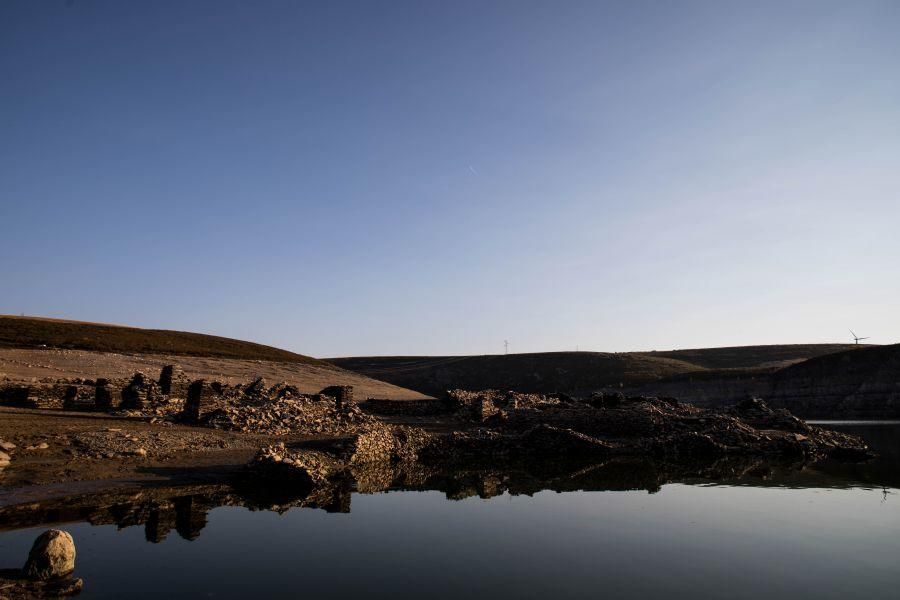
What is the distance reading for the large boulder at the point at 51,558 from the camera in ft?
20.8

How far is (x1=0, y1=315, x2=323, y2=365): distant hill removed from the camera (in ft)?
137

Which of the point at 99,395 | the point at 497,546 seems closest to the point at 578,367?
the point at 99,395

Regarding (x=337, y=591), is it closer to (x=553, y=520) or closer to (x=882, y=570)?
(x=553, y=520)

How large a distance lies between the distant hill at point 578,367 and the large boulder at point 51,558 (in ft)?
256

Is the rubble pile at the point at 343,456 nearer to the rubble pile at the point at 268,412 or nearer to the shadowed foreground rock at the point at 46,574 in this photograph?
the rubble pile at the point at 268,412

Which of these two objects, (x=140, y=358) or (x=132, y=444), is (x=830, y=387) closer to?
(x=132, y=444)

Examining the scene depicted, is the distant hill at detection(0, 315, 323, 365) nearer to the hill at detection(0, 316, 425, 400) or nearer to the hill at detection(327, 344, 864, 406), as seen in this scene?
the hill at detection(0, 316, 425, 400)

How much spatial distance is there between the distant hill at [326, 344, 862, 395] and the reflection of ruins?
6566 centimetres

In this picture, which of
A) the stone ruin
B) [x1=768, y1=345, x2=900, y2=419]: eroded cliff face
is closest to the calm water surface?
the stone ruin

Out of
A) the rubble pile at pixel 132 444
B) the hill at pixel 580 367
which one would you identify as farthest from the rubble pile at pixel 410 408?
the hill at pixel 580 367

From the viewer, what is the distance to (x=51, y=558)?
6434 mm

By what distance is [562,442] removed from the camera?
1923cm

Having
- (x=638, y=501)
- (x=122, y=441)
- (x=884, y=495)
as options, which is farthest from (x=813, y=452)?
(x=122, y=441)

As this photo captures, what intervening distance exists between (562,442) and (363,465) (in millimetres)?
7370
